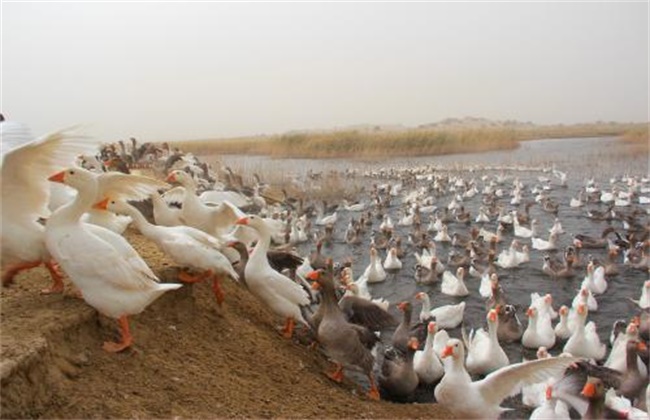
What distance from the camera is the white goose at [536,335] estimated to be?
29.1 feet

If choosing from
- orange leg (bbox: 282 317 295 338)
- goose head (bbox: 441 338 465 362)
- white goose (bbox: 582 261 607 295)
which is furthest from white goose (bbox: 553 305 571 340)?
orange leg (bbox: 282 317 295 338)

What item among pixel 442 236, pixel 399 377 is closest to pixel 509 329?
pixel 399 377

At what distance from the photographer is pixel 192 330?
5.82 m

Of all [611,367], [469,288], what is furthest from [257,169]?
[611,367]

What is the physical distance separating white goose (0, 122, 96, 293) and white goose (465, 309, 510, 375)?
5.30 metres

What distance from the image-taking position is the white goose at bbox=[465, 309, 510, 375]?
7832 mm

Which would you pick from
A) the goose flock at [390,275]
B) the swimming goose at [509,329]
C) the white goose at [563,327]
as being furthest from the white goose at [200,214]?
the white goose at [563,327]

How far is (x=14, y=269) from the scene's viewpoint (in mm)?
5074

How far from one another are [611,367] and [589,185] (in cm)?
1649

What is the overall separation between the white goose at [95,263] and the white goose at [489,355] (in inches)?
190

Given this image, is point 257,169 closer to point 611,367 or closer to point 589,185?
point 589,185

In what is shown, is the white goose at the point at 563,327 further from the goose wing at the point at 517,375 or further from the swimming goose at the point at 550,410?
the goose wing at the point at 517,375

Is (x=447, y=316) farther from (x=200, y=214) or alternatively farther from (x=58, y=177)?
(x=58, y=177)

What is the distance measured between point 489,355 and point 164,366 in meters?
4.68
